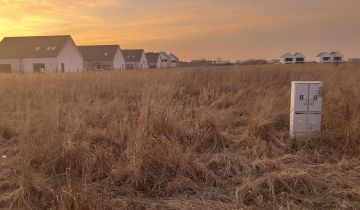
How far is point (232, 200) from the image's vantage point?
3447 millimetres

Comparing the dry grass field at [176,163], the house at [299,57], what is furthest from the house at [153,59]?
the dry grass field at [176,163]

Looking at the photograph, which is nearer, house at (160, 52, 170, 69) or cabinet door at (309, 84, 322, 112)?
cabinet door at (309, 84, 322, 112)

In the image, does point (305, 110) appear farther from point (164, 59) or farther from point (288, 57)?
point (288, 57)

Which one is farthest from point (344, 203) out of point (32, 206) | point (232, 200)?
point (32, 206)

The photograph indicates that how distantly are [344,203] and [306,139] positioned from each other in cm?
203

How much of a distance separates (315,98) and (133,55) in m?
69.4

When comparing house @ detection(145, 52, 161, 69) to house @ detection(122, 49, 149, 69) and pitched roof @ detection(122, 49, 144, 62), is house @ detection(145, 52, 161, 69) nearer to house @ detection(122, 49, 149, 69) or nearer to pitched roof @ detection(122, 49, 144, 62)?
house @ detection(122, 49, 149, 69)

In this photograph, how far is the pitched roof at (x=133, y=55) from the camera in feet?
237

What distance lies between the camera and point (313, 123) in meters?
5.34

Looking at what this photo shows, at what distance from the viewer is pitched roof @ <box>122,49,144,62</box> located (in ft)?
237

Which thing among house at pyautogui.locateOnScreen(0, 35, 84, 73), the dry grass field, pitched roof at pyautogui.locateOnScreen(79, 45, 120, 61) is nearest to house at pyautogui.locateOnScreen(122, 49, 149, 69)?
pitched roof at pyautogui.locateOnScreen(79, 45, 120, 61)

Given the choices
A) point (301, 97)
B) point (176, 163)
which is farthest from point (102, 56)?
point (176, 163)

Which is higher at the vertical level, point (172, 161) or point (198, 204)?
point (172, 161)

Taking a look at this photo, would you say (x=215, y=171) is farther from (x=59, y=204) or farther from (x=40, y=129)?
(x=40, y=129)
